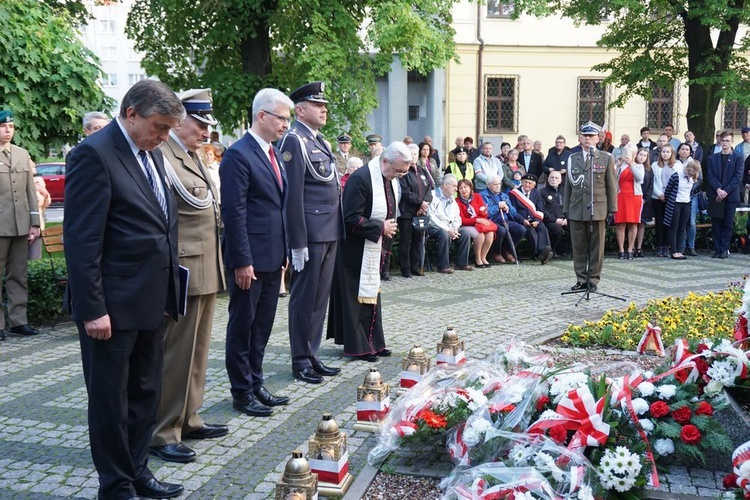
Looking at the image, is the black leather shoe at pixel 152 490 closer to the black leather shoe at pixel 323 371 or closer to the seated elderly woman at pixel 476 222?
the black leather shoe at pixel 323 371

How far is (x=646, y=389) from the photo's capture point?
455cm

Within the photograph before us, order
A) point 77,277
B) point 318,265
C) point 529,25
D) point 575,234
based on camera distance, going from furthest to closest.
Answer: point 529,25 → point 575,234 → point 318,265 → point 77,277

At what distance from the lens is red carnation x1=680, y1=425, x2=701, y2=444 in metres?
4.34

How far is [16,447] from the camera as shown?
506 centimetres

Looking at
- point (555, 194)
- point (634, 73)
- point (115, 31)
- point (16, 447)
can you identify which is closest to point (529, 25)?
point (634, 73)

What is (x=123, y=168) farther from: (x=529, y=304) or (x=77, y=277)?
(x=529, y=304)

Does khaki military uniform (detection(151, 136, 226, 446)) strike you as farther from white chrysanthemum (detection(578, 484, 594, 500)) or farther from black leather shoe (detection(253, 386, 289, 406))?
white chrysanthemum (detection(578, 484, 594, 500))

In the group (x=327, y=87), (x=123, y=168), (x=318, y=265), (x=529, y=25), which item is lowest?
(x=318, y=265)

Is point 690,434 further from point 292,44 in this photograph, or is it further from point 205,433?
point 292,44

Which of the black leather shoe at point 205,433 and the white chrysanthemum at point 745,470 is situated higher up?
the white chrysanthemum at point 745,470

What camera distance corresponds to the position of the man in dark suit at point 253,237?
535 cm

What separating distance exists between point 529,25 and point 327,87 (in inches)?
639

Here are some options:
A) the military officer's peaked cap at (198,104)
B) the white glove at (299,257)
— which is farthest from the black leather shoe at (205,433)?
the military officer's peaked cap at (198,104)

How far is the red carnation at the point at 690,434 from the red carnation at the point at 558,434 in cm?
72
